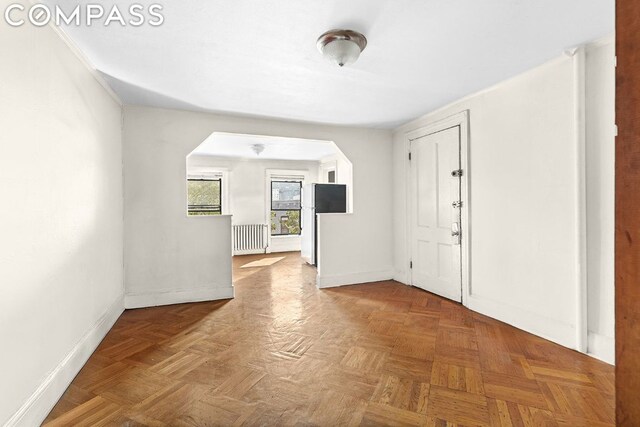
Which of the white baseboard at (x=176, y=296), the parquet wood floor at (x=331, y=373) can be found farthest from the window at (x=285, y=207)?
the parquet wood floor at (x=331, y=373)

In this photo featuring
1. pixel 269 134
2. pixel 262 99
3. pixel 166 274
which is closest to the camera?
pixel 262 99

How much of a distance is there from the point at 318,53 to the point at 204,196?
18.4 feet

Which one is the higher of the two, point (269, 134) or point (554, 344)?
point (269, 134)

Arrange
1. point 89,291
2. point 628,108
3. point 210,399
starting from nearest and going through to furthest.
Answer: point 628,108 → point 210,399 → point 89,291

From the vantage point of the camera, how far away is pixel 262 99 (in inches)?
132

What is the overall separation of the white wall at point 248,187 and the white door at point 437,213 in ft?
13.6

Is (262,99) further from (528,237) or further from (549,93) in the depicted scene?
(528,237)

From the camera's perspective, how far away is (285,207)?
7.99m

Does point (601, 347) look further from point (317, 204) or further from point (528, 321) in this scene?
point (317, 204)

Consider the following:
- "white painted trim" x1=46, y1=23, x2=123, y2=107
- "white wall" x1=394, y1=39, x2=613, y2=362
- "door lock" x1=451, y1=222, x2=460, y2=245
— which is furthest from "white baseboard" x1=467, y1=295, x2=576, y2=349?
"white painted trim" x1=46, y1=23, x2=123, y2=107

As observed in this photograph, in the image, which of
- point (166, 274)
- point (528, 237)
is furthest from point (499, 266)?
point (166, 274)

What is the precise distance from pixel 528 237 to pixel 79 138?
3734 mm

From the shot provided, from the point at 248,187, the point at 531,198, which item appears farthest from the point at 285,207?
the point at 531,198

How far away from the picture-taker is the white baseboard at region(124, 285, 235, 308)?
3.53m
